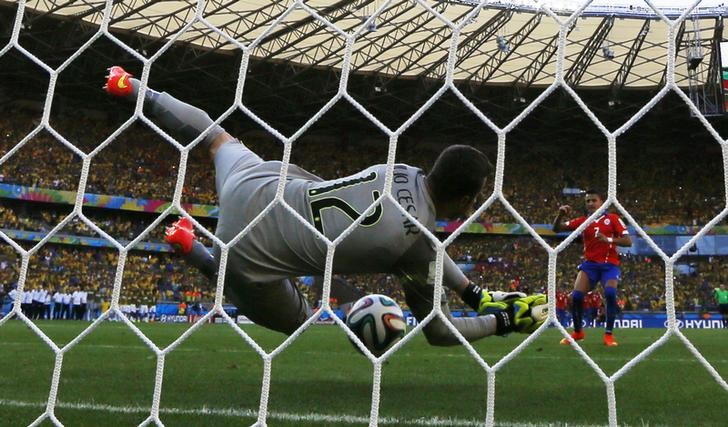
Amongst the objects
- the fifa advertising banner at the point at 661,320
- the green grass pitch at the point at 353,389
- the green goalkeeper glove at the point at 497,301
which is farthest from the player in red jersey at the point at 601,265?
the fifa advertising banner at the point at 661,320

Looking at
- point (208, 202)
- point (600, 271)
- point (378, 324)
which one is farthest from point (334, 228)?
point (208, 202)

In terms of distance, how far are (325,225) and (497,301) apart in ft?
2.69

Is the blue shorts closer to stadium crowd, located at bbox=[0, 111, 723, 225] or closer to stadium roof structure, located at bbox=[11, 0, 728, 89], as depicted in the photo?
stadium roof structure, located at bbox=[11, 0, 728, 89]

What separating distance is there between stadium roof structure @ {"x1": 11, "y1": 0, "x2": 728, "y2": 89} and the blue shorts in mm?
10121

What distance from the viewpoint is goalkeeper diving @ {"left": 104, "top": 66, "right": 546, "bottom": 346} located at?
261cm

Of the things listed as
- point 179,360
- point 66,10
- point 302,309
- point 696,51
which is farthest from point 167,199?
point 302,309

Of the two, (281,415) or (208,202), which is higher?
(208,202)

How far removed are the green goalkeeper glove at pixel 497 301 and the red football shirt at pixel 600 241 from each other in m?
3.05

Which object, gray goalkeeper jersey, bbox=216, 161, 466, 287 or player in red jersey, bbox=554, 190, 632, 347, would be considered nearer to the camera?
gray goalkeeper jersey, bbox=216, 161, 466, 287

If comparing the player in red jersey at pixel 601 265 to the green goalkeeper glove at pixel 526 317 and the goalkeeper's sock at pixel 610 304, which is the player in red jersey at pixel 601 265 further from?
the green goalkeeper glove at pixel 526 317

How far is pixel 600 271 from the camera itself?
6.14m

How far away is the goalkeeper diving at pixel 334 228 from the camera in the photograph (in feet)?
8.57

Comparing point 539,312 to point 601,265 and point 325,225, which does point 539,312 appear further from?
point 601,265

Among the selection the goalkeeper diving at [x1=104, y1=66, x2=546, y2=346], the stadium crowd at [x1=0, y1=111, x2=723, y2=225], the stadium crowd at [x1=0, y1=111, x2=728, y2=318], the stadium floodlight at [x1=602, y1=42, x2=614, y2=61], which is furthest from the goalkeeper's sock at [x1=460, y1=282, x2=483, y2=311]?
the stadium floodlight at [x1=602, y1=42, x2=614, y2=61]
